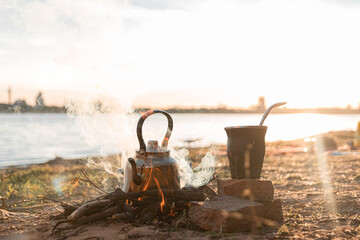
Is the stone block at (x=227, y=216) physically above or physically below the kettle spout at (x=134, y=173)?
below

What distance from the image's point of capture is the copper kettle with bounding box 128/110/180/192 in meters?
3.64

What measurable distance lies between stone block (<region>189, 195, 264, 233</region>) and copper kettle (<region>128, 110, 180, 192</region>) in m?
0.47

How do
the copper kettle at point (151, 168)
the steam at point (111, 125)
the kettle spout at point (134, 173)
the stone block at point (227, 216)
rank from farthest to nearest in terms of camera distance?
1. the steam at point (111, 125)
2. the copper kettle at point (151, 168)
3. the kettle spout at point (134, 173)
4. the stone block at point (227, 216)

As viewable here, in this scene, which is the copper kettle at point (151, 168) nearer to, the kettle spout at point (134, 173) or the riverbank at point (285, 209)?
the kettle spout at point (134, 173)

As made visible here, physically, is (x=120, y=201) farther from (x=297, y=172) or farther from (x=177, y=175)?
(x=297, y=172)

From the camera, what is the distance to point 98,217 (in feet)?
11.5

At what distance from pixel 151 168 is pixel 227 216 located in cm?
101

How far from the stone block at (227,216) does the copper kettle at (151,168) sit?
47 centimetres

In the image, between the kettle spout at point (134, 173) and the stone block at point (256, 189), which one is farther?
the stone block at point (256, 189)

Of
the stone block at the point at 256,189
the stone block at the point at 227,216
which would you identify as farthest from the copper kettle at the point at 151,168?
the stone block at the point at 256,189

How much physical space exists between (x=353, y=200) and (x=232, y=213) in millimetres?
2211

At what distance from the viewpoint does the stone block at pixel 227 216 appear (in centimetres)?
Answer: 317

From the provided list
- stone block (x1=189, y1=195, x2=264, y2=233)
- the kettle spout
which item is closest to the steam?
the kettle spout

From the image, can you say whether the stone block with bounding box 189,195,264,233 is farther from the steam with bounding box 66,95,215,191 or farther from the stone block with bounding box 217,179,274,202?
the steam with bounding box 66,95,215,191
